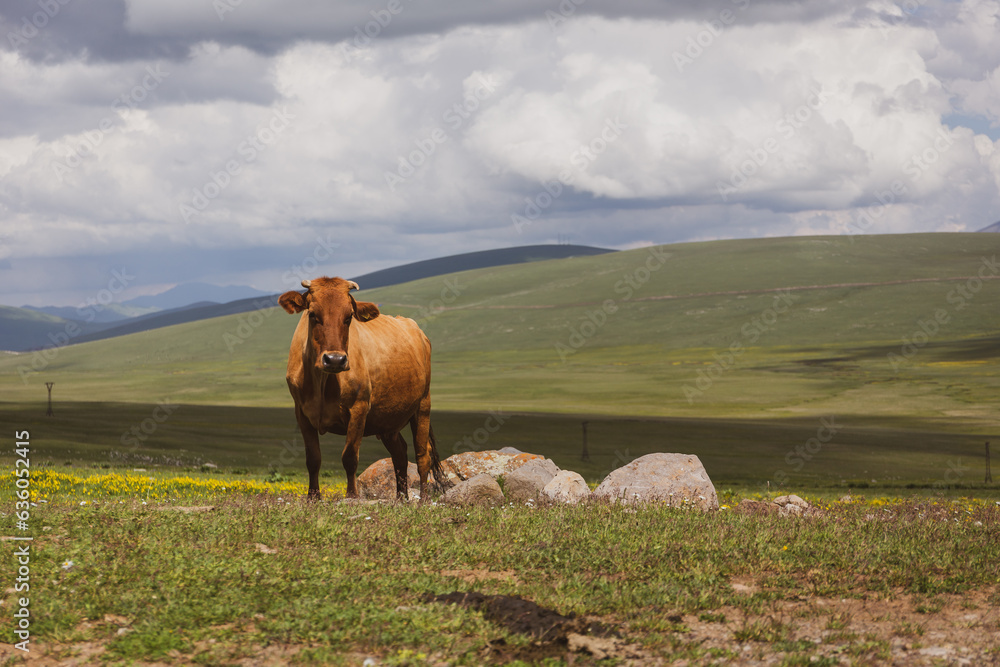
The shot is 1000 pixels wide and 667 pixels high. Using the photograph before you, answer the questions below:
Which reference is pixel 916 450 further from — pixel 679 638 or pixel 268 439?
pixel 679 638

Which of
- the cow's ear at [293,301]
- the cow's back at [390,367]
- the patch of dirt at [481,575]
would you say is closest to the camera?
the patch of dirt at [481,575]

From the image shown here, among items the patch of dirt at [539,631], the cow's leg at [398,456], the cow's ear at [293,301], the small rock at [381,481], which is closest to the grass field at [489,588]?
the patch of dirt at [539,631]

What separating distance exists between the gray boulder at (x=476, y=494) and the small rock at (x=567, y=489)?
1.22 m

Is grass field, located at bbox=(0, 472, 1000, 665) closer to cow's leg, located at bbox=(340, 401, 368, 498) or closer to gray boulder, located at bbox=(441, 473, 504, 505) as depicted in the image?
cow's leg, located at bbox=(340, 401, 368, 498)

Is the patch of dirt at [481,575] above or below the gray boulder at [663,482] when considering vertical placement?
above

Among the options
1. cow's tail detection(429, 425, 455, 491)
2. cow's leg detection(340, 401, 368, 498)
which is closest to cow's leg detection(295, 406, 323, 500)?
cow's leg detection(340, 401, 368, 498)

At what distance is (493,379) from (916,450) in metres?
101

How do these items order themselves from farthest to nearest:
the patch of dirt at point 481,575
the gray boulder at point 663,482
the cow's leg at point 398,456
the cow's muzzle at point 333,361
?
the cow's leg at point 398,456
the gray boulder at point 663,482
the cow's muzzle at point 333,361
the patch of dirt at point 481,575

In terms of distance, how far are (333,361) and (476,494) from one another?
158 inches

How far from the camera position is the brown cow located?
14.8 m

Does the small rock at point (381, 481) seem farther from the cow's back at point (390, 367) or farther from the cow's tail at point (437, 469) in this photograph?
the cow's back at point (390, 367)

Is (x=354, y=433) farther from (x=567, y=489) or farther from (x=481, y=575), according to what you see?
(x=481, y=575)

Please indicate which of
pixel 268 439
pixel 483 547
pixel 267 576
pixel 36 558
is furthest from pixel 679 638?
pixel 268 439

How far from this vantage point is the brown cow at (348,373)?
14844 mm
